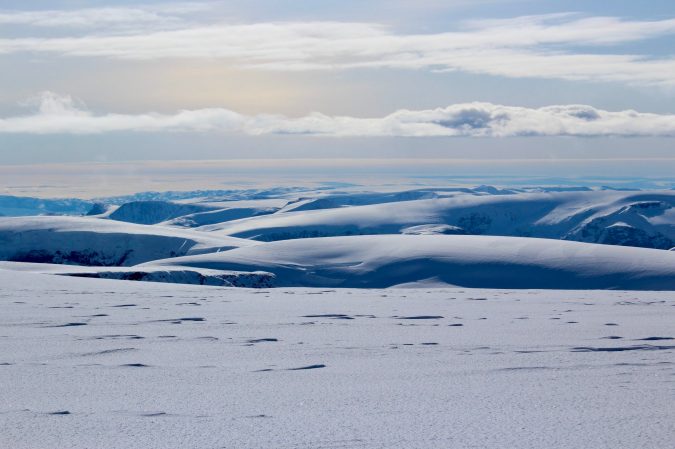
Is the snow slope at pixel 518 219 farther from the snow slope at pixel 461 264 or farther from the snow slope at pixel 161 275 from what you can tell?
the snow slope at pixel 161 275

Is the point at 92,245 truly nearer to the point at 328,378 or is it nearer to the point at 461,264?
the point at 461,264

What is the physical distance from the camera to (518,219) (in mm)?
105875

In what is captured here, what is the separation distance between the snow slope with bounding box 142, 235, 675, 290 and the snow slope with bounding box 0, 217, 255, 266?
12.3m

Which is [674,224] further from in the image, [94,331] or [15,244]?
[94,331]

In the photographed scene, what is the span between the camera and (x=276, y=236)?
87312mm

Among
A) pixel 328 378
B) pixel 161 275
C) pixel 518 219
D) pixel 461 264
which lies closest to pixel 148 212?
pixel 518 219

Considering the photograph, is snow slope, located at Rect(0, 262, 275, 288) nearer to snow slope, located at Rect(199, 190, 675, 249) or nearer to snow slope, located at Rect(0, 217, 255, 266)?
snow slope, located at Rect(0, 217, 255, 266)

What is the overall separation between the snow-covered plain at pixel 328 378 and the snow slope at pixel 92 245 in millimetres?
34640

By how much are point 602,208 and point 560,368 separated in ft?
346

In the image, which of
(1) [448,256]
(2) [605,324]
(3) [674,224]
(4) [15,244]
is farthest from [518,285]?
(3) [674,224]

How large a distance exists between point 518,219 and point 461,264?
7912 cm

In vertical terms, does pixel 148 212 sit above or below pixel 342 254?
below

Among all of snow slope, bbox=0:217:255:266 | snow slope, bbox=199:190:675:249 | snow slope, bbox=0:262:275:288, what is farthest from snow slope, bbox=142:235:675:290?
snow slope, bbox=199:190:675:249

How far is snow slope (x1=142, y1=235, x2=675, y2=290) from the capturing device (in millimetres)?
27016
